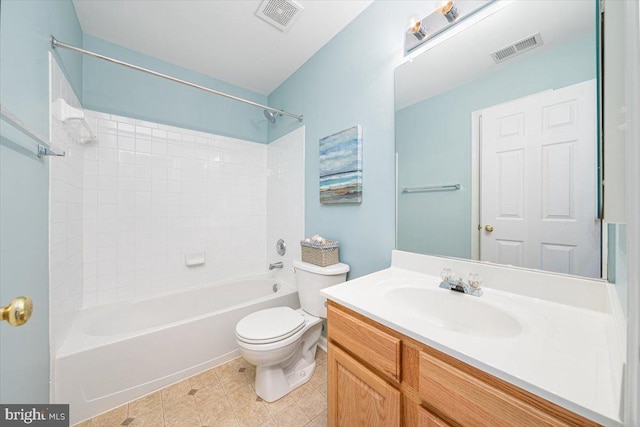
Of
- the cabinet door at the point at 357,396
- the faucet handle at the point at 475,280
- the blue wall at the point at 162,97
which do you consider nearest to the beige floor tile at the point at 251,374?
the cabinet door at the point at 357,396

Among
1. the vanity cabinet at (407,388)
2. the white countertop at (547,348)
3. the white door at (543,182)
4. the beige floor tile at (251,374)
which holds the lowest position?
the beige floor tile at (251,374)

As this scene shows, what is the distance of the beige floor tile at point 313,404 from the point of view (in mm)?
1288

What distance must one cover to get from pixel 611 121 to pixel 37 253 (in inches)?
78.0

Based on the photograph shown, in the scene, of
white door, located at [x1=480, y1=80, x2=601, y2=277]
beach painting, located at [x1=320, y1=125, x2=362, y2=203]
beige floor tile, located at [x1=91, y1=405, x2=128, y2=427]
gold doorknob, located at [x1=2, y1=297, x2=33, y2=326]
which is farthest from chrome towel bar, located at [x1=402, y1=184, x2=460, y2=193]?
A: beige floor tile, located at [x1=91, y1=405, x2=128, y2=427]

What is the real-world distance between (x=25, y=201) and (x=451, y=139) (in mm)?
1867

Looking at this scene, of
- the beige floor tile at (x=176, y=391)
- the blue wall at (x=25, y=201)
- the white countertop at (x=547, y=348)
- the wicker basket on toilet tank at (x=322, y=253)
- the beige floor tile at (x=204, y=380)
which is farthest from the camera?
the wicker basket on toilet tank at (x=322, y=253)

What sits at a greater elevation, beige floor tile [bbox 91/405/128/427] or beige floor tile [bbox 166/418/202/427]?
beige floor tile [bbox 166/418/202/427]

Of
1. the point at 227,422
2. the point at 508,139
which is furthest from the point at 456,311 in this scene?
the point at 227,422

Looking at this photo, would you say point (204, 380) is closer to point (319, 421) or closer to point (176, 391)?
point (176, 391)

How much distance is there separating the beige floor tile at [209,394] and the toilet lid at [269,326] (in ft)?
1.42

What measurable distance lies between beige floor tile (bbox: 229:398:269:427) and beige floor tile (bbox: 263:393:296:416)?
3 cm

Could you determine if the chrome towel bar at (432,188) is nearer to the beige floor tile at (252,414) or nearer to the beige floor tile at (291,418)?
the beige floor tile at (291,418)

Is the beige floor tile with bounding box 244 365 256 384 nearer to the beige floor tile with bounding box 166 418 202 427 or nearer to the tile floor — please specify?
the tile floor

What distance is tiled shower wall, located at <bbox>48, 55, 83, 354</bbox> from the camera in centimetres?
119
